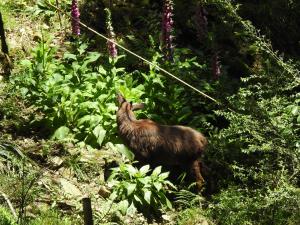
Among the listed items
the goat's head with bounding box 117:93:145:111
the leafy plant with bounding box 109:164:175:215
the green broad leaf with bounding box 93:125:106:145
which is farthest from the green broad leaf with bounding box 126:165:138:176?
the goat's head with bounding box 117:93:145:111

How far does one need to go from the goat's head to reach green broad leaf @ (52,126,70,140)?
2.84 ft

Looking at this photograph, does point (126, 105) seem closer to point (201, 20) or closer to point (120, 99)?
point (120, 99)

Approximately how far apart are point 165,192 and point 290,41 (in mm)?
3841

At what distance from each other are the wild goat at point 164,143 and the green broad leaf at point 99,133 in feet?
0.89

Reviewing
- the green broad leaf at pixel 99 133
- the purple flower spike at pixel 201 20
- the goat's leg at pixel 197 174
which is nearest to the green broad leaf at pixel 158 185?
the goat's leg at pixel 197 174

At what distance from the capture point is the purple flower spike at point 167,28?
8062mm

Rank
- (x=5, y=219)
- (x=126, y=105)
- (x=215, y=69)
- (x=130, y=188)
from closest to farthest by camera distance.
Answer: (x=5, y=219)
(x=130, y=188)
(x=126, y=105)
(x=215, y=69)

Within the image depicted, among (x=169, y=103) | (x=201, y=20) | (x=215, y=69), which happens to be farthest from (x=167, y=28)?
(x=169, y=103)

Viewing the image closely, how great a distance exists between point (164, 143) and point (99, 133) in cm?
97

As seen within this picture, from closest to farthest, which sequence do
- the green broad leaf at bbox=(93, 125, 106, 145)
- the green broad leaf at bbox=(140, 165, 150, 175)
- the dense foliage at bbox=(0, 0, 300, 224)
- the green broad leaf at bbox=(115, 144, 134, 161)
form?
the dense foliage at bbox=(0, 0, 300, 224)
the green broad leaf at bbox=(140, 165, 150, 175)
the green broad leaf at bbox=(115, 144, 134, 161)
the green broad leaf at bbox=(93, 125, 106, 145)

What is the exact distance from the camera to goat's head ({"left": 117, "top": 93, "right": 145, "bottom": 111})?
754 cm

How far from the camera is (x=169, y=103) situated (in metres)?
8.04

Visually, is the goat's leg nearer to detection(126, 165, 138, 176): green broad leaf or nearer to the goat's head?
detection(126, 165, 138, 176): green broad leaf

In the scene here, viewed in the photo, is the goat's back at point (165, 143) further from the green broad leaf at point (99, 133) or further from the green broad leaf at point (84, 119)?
the green broad leaf at point (84, 119)
